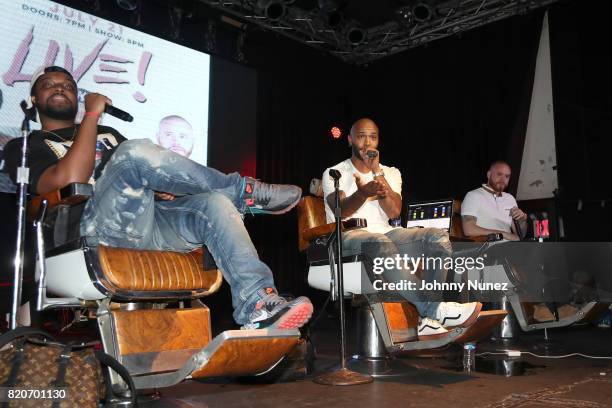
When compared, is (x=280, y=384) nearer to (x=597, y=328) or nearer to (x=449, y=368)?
(x=449, y=368)

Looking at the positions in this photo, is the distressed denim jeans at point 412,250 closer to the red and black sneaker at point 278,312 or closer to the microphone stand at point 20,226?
the red and black sneaker at point 278,312

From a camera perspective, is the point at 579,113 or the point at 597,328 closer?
the point at 597,328

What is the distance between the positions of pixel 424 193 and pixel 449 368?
4037mm

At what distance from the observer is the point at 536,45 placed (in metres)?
5.72

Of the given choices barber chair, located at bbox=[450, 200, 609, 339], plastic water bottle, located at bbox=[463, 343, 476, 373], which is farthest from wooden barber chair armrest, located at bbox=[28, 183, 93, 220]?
barber chair, located at bbox=[450, 200, 609, 339]

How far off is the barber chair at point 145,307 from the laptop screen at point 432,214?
6.29ft

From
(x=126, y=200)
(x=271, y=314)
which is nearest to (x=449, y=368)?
(x=271, y=314)

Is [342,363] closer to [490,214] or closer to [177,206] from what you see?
[177,206]

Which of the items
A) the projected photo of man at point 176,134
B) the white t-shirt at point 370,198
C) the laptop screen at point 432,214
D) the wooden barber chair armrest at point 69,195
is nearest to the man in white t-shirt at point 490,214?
the laptop screen at point 432,214

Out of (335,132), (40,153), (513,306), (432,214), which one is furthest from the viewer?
(335,132)

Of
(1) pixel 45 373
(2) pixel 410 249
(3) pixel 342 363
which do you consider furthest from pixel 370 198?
(1) pixel 45 373

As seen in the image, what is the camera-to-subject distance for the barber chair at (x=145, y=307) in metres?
1.77

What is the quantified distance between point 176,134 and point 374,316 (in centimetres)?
279

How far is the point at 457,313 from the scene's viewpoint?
2.42m
